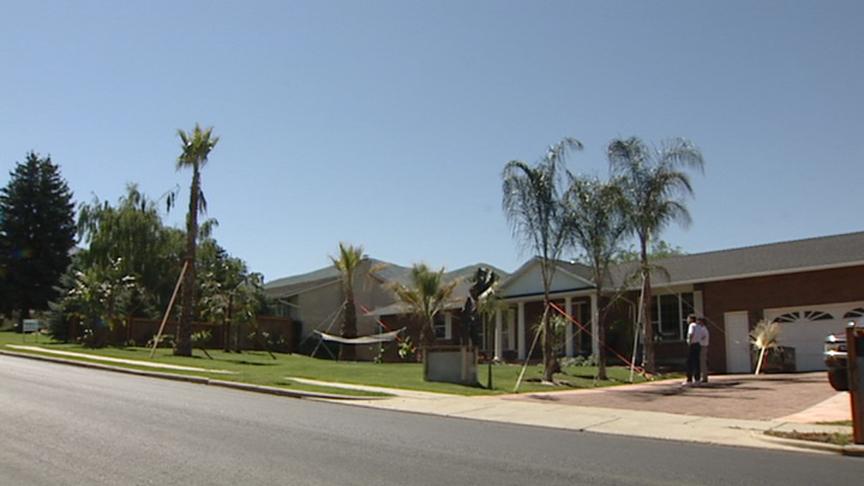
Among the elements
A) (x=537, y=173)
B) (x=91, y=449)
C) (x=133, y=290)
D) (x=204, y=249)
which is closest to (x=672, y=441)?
(x=91, y=449)

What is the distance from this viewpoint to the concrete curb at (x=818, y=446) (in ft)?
32.7

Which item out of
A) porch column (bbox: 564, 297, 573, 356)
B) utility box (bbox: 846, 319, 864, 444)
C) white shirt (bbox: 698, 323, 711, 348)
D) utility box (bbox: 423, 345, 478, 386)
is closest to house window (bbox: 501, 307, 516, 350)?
porch column (bbox: 564, 297, 573, 356)

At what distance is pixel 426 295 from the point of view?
34969 mm

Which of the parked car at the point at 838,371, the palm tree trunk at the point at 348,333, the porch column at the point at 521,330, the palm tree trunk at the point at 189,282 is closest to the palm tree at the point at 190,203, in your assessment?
the palm tree trunk at the point at 189,282

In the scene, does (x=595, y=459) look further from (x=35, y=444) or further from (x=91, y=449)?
(x=35, y=444)

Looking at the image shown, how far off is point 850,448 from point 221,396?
11.8 m

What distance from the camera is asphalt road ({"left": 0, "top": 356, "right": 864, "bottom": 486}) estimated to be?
7977 mm

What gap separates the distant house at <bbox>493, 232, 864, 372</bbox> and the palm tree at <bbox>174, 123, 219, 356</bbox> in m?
14.2

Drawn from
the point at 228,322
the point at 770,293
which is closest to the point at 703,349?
the point at 770,293

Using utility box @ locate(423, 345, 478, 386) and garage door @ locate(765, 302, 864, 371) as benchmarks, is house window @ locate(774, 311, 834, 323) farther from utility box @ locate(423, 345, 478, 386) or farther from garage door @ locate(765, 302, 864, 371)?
utility box @ locate(423, 345, 478, 386)

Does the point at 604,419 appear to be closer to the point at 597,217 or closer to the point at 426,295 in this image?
the point at 597,217

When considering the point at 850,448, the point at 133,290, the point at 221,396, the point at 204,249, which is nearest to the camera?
the point at 850,448

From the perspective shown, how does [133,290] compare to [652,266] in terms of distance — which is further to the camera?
[133,290]

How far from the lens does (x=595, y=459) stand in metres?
9.35
